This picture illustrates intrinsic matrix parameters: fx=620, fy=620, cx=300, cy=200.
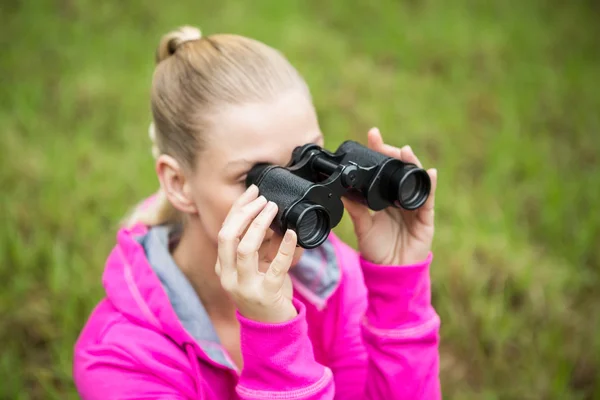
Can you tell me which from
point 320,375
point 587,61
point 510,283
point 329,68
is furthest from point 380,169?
point 587,61

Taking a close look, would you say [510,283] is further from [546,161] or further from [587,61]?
[587,61]

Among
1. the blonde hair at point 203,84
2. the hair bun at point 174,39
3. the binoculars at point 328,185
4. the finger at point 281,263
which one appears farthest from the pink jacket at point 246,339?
the hair bun at point 174,39

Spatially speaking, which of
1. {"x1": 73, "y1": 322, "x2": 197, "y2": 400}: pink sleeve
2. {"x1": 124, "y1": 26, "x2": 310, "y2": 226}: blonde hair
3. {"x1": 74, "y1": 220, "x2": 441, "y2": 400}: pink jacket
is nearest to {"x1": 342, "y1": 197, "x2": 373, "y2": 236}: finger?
{"x1": 74, "y1": 220, "x2": 441, "y2": 400}: pink jacket

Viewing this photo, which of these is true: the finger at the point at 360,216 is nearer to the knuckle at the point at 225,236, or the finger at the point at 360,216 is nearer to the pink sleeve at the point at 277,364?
the pink sleeve at the point at 277,364

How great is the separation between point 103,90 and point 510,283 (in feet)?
8.89

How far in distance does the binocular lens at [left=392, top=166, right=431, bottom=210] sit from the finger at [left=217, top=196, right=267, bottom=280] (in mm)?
382

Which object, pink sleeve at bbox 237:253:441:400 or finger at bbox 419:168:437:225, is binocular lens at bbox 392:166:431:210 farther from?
pink sleeve at bbox 237:253:441:400

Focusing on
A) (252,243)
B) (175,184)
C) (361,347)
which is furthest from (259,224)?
(361,347)

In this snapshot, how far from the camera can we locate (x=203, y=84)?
1.66 m

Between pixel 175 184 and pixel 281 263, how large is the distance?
0.53m

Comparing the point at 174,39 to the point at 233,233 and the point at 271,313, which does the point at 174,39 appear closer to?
the point at 233,233

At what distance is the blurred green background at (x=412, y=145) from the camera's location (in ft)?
8.35

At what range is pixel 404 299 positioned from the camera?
1.74m

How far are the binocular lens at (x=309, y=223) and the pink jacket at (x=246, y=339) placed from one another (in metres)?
0.20
